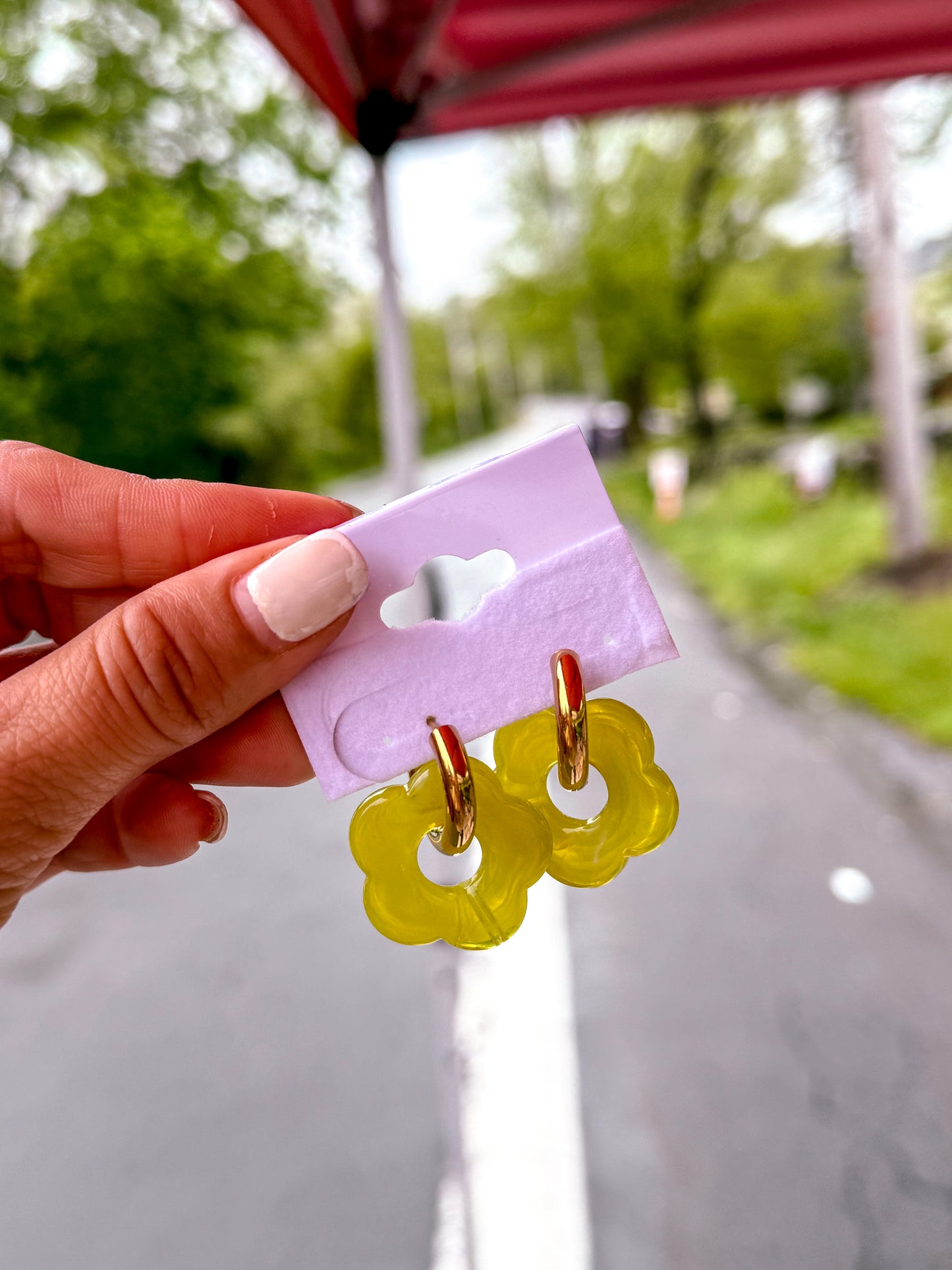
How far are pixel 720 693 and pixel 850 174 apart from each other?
2912 mm

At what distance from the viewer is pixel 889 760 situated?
2693 mm

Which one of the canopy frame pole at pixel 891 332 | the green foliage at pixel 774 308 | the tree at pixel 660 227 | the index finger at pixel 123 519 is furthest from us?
the green foliage at pixel 774 308

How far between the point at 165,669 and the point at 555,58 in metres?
1.33

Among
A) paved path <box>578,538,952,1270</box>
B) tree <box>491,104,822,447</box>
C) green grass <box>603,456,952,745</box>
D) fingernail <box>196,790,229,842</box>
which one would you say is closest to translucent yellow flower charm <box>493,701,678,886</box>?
fingernail <box>196,790,229,842</box>

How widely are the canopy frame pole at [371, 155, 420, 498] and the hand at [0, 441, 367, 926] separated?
99 cm

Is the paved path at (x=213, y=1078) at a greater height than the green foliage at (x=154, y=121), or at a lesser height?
lesser

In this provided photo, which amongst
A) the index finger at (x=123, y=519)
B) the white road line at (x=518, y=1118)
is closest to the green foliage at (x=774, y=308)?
the white road line at (x=518, y=1118)

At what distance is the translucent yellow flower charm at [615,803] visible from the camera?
0.55 metres

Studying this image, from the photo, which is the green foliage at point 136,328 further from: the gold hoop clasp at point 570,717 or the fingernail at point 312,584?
the gold hoop clasp at point 570,717

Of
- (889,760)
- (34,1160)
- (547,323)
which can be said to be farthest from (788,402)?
(34,1160)

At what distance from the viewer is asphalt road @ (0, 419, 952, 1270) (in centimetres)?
128

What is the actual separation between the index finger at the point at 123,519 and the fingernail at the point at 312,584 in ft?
0.32

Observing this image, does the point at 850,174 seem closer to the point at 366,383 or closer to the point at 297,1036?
the point at 297,1036

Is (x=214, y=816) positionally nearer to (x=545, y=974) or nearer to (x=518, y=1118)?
(x=518, y=1118)
